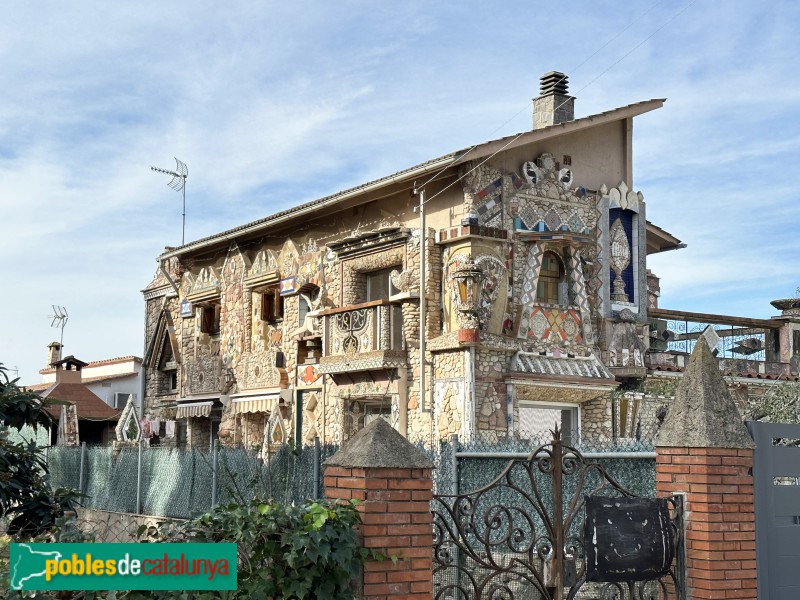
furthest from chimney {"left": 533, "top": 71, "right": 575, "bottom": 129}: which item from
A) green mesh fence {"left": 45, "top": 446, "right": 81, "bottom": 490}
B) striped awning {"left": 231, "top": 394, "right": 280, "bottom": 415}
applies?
green mesh fence {"left": 45, "top": 446, "right": 81, "bottom": 490}

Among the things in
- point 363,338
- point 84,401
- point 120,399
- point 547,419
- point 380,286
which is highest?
point 380,286

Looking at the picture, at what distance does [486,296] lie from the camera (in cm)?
1978

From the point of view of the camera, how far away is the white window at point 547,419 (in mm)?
20203

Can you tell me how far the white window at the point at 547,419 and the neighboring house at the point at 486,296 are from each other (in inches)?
1.3

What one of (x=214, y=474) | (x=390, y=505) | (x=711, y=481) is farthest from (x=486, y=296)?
(x=390, y=505)

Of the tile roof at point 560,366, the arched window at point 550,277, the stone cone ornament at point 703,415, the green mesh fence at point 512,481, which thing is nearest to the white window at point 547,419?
the tile roof at point 560,366

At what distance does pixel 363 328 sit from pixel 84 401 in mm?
18174

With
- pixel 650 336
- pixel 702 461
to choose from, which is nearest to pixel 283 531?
pixel 702 461

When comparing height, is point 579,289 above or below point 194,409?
above

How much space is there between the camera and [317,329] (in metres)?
23.8

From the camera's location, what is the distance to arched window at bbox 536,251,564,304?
2089cm

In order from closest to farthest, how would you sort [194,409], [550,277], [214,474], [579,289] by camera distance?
[214,474] < [579,289] < [550,277] < [194,409]

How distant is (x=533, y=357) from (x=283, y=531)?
45.4ft

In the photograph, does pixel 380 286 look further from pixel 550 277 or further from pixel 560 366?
pixel 560 366
